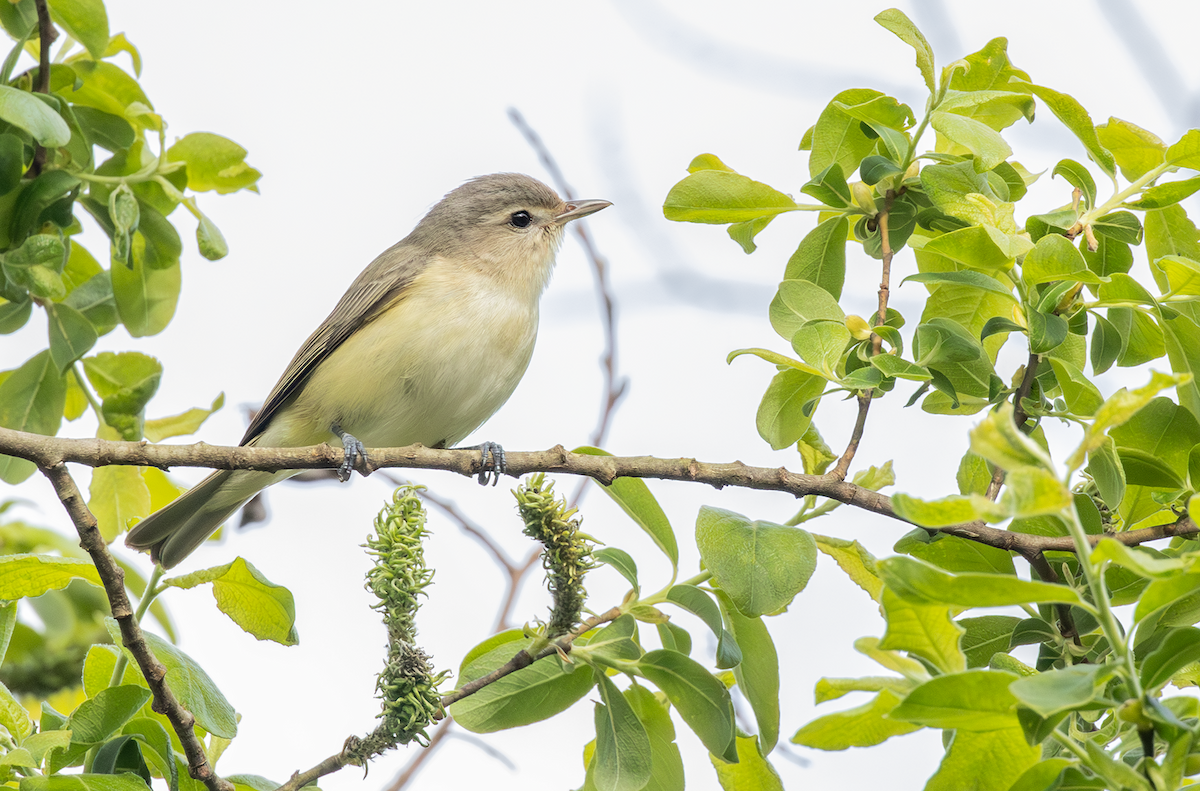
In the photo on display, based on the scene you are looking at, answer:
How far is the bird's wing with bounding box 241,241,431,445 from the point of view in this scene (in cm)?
487

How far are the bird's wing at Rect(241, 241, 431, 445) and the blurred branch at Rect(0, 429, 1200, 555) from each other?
2681mm

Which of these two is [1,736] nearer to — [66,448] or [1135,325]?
[66,448]

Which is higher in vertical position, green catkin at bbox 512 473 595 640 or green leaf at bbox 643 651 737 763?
green catkin at bbox 512 473 595 640

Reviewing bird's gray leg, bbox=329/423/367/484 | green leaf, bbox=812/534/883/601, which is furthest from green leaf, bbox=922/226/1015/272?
bird's gray leg, bbox=329/423/367/484

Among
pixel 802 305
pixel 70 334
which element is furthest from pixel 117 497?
pixel 802 305

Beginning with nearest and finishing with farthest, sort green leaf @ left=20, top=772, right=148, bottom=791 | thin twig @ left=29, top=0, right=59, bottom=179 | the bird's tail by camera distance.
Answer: green leaf @ left=20, top=772, right=148, bottom=791, thin twig @ left=29, top=0, right=59, bottom=179, the bird's tail

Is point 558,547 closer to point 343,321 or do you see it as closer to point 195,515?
point 195,515

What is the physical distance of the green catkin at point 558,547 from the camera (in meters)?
1.96

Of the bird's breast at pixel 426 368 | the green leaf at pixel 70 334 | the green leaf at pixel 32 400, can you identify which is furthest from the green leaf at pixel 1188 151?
the bird's breast at pixel 426 368

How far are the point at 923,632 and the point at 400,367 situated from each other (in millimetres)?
3391

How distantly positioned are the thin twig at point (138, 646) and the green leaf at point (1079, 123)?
2.03 meters

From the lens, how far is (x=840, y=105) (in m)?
2.25

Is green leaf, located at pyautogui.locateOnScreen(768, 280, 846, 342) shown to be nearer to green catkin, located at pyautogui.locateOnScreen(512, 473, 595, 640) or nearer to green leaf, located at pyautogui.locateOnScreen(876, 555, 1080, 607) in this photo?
green catkin, located at pyautogui.locateOnScreen(512, 473, 595, 640)

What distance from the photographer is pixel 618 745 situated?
201cm
